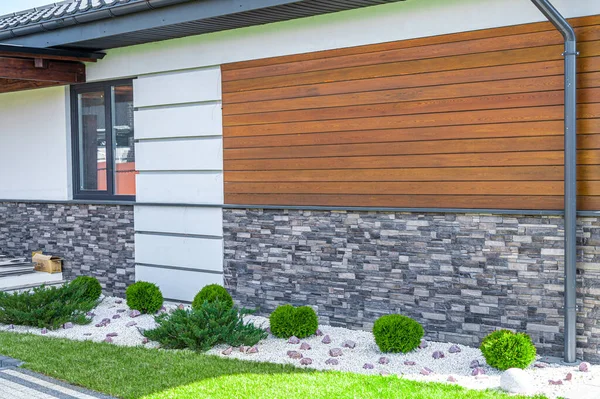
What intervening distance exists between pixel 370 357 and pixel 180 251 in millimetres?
3496

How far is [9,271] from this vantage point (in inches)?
389

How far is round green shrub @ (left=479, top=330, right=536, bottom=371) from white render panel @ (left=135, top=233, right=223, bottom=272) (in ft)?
12.5

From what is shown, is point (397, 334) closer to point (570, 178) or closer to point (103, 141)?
point (570, 178)

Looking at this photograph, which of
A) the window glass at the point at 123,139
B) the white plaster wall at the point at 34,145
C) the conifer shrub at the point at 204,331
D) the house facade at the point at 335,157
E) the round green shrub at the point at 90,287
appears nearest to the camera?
the house facade at the point at 335,157

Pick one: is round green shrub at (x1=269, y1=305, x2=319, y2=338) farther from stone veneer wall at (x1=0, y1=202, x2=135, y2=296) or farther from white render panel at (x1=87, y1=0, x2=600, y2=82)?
stone veneer wall at (x1=0, y1=202, x2=135, y2=296)

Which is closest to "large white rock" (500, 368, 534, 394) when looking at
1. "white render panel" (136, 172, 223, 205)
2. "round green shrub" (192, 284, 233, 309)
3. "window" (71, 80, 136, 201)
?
"round green shrub" (192, 284, 233, 309)

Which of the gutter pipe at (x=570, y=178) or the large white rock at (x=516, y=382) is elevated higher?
the gutter pipe at (x=570, y=178)

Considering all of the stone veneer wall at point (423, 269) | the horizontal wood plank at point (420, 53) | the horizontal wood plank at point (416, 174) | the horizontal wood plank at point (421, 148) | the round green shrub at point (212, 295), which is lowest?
the round green shrub at point (212, 295)

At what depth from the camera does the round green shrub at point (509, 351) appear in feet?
18.6

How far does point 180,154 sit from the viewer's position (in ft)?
29.5

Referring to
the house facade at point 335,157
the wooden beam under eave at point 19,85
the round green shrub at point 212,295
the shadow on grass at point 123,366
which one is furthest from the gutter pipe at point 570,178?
the wooden beam under eave at point 19,85

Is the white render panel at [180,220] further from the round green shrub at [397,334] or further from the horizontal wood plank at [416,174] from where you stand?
the round green shrub at [397,334]

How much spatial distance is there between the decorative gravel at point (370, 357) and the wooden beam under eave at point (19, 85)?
3843 millimetres

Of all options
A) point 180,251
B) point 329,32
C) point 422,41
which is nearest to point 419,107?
point 422,41
